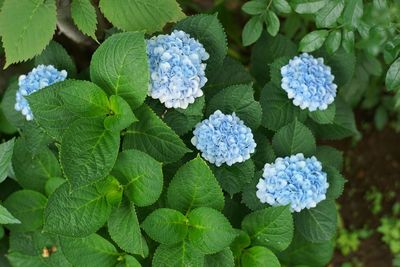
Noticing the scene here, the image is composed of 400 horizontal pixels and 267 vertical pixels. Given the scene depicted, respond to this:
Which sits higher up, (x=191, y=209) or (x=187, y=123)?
(x=187, y=123)

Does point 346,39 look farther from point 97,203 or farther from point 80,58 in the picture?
point 80,58

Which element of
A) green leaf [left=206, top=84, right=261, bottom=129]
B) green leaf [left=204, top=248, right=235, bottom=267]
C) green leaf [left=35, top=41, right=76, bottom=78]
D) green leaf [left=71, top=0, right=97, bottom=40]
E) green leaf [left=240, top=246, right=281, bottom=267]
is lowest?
green leaf [left=240, top=246, right=281, bottom=267]

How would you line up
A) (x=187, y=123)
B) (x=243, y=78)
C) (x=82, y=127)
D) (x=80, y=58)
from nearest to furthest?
1. (x=82, y=127)
2. (x=187, y=123)
3. (x=243, y=78)
4. (x=80, y=58)

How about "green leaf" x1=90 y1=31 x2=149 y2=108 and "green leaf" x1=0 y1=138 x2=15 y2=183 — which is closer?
"green leaf" x1=90 y1=31 x2=149 y2=108

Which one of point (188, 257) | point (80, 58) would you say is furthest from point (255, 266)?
point (80, 58)

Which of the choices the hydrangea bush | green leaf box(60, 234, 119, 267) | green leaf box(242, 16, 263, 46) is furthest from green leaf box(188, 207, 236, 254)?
green leaf box(242, 16, 263, 46)

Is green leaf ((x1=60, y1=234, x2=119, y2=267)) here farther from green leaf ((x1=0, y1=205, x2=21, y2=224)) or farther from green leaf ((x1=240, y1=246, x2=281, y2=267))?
green leaf ((x1=240, y1=246, x2=281, y2=267))

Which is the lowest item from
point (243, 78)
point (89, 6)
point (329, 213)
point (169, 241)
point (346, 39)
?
point (329, 213)
